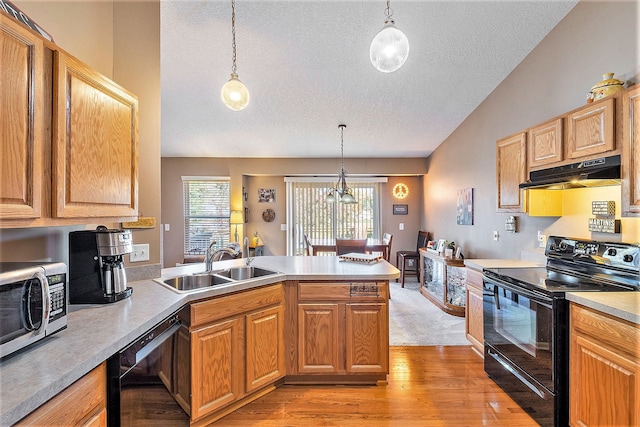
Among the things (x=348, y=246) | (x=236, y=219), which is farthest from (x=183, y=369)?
(x=236, y=219)

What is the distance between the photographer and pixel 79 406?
3.18 feet

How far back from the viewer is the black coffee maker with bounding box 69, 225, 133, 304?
1.51m

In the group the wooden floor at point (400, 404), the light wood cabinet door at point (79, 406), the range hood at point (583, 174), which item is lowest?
the wooden floor at point (400, 404)

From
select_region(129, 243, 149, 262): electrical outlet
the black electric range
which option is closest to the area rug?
the black electric range

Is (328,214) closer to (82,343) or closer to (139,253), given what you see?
(139,253)

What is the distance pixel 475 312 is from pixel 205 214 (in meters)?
5.25

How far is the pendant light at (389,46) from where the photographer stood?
5.03 feet

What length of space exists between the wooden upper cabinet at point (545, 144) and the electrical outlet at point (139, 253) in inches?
126

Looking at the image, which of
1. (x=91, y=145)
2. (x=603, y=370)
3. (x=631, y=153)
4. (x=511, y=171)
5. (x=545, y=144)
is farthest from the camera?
(x=511, y=171)

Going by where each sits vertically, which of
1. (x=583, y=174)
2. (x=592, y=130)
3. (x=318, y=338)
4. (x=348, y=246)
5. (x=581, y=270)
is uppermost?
(x=592, y=130)

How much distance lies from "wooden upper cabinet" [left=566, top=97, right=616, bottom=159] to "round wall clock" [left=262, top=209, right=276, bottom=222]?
4979 mm

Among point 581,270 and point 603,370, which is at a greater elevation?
point 581,270

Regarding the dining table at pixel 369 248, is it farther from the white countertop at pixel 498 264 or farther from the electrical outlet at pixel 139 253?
the electrical outlet at pixel 139 253

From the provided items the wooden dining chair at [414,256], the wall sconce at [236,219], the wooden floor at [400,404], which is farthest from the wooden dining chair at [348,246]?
the wooden floor at [400,404]
